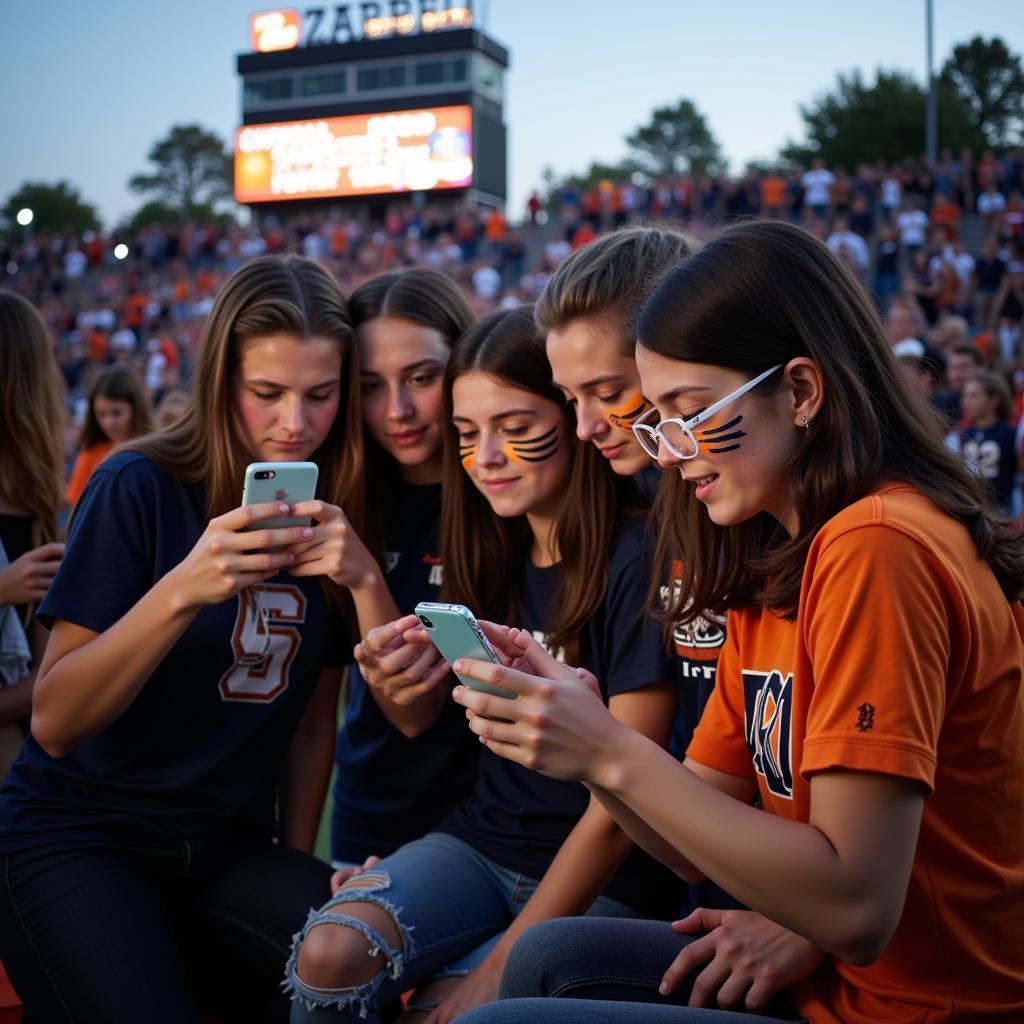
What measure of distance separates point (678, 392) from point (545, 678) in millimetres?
608

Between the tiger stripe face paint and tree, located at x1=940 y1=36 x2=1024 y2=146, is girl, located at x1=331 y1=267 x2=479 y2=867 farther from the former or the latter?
tree, located at x1=940 y1=36 x2=1024 y2=146

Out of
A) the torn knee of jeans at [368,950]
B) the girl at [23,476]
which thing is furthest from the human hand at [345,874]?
the girl at [23,476]

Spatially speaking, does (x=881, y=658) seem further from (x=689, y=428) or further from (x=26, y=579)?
(x=26, y=579)

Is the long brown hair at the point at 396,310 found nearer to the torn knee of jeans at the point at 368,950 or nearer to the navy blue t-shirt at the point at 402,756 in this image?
the navy blue t-shirt at the point at 402,756

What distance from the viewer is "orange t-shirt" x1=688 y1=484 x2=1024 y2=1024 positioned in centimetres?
166

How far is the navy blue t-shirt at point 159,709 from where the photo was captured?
9.01 ft

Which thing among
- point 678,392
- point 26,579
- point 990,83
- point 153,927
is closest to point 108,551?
point 26,579

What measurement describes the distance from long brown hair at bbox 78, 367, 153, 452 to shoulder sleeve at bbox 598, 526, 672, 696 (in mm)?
5822

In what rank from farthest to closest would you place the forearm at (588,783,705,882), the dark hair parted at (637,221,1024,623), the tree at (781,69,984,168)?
the tree at (781,69,984,168), the forearm at (588,783,705,882), the dark hair parted at (637,221,1024,623)

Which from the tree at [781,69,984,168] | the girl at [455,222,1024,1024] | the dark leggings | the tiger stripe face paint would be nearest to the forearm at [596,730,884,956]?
the girl at [455,222,1024,1024]

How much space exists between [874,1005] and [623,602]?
47.2 inches

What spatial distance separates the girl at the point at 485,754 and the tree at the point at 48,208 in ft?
273

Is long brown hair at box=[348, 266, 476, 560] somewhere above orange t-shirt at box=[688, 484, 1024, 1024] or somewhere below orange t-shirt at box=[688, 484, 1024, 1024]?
above

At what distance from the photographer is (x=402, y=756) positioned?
3326mm
